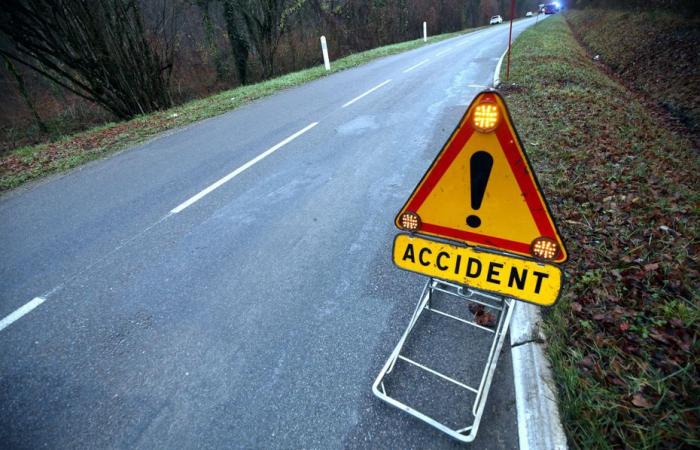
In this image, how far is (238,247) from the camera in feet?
12.1

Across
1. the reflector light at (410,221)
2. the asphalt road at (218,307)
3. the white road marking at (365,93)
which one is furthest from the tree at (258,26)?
the reflector light at (410,221)

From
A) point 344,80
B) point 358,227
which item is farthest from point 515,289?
point 344,80

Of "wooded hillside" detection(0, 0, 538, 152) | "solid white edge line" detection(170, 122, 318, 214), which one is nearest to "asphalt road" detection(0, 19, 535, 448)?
"solid white edge line" detection(170, 122, 318, 214)

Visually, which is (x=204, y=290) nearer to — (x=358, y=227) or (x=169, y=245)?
(x=169, y=245)

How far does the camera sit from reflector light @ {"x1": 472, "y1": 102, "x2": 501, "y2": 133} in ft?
5.18

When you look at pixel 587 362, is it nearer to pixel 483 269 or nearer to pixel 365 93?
pixel 483 269

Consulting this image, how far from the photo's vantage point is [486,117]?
63.1 inches

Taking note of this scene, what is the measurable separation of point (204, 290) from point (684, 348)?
3.49m

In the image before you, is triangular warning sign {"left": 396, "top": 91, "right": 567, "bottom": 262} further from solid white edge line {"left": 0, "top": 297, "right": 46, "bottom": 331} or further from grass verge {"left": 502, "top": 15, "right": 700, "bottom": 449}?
solid white edge line {"left": 0, "top": 297, "right": 46, "bottom": 331}

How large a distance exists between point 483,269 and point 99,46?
1294cm

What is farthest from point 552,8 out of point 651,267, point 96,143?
point 651,267

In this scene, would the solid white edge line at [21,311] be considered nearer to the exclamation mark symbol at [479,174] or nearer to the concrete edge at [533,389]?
the exclamation mark symbol at [479,174]

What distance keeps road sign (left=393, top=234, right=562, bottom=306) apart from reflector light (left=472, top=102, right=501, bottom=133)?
0.63 meters

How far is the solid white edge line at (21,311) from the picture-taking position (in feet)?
9.49
